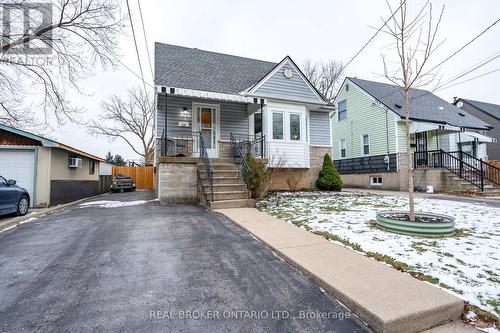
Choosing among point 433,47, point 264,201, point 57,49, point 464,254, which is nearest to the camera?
point 464,254

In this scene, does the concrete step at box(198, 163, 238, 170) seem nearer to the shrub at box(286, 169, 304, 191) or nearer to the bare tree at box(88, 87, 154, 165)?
the shrub at box(286, 169, 304, 191)

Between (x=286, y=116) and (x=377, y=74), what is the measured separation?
592cm

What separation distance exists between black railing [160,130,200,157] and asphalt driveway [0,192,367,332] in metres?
6.32

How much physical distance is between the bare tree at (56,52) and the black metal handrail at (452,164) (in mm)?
18202

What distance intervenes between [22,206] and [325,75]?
3142 cm

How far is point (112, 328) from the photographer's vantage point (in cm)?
205

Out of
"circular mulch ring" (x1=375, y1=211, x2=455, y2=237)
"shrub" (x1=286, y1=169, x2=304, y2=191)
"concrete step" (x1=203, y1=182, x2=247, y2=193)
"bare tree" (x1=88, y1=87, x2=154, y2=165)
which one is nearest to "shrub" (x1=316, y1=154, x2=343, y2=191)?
"shrub" (x1=286, y1=169, x2=304, y2=191)

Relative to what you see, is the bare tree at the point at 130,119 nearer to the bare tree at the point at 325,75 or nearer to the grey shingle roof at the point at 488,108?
the bare tree at the point at 325,75

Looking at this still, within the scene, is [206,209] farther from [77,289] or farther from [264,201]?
[77,289]

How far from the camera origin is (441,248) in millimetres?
3713

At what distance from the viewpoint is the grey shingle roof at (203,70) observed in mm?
10953

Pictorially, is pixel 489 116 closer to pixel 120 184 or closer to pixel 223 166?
pixel 223 166

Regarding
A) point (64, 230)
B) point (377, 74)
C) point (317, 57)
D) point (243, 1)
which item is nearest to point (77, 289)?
point (64, 230)

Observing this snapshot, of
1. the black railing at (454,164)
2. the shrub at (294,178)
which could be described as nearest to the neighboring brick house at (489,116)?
the black railing at (454,164)
